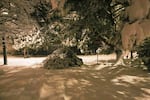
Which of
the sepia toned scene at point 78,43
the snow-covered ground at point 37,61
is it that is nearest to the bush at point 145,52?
the sepia toned scene at point 78,43

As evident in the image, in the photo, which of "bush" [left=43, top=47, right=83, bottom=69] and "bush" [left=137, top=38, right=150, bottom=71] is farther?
"bush" [left=43, top=47, right=83, bottom=69]

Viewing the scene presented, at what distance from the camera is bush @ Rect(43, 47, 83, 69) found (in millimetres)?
6930

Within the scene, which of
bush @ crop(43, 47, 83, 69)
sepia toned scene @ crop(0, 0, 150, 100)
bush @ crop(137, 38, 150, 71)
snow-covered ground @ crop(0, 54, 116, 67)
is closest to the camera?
sepia toned scene @ crop(0, 0, 150, 100)

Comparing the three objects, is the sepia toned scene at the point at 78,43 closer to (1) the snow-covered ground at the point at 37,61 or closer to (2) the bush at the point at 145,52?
(2) the bush at the point at 145,52

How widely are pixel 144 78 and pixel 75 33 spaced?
248cm

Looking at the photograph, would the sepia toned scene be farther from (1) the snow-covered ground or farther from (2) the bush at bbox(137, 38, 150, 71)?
(1) the snow-covered ground

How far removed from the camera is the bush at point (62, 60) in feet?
22.7

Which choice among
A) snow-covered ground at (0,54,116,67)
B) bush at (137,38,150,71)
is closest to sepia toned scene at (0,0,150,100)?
bush at (137,38,150,71)

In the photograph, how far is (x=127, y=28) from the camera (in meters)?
1.53

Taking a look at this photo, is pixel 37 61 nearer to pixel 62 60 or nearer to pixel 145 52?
pixel 62 60

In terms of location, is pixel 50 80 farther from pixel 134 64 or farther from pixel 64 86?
pixel 134 64

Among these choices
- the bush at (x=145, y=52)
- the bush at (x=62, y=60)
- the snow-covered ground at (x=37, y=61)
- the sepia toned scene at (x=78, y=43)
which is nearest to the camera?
the sepia toned scene at (x=78, y=43)

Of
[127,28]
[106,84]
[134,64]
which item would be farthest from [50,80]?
[127,28]

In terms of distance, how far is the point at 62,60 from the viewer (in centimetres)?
709
